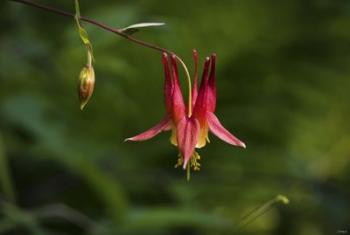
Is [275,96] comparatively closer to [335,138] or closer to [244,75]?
[244,75]

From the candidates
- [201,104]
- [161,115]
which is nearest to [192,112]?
[201,104]

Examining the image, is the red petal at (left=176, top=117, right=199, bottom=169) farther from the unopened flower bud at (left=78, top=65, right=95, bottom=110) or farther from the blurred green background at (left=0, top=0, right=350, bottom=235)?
the blurred green background at (left=0, top=0, right=350, bottom=235)

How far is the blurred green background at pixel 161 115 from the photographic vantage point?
3365 mm

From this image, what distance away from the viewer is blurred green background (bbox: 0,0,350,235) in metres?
3.37

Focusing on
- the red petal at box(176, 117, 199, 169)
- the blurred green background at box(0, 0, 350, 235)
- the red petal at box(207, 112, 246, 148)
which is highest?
the blurred green background at box(0, 0, 350, 235)

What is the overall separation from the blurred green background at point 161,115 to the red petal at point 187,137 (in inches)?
40.5

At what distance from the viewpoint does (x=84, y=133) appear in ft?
13.4

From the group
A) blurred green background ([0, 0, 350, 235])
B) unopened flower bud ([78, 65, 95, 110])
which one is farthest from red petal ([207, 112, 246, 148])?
blurred green background ([0, 0, 350, 235])

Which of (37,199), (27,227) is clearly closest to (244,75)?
(37,199)

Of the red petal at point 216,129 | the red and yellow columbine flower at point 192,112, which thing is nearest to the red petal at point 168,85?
the red and yellow columbine flower at point 192,112

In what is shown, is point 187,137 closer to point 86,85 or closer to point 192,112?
point 192,112

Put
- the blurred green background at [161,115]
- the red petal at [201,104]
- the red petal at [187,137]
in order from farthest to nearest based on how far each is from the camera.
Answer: the blurred green background at [161,115]
the red petal at [201,104]
the red petal at [187,137]

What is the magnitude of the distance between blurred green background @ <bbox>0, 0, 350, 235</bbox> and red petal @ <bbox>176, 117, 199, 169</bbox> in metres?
1.03

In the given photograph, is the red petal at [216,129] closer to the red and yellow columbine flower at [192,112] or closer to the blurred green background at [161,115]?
the red and yellow columbine flower at [192,112]
